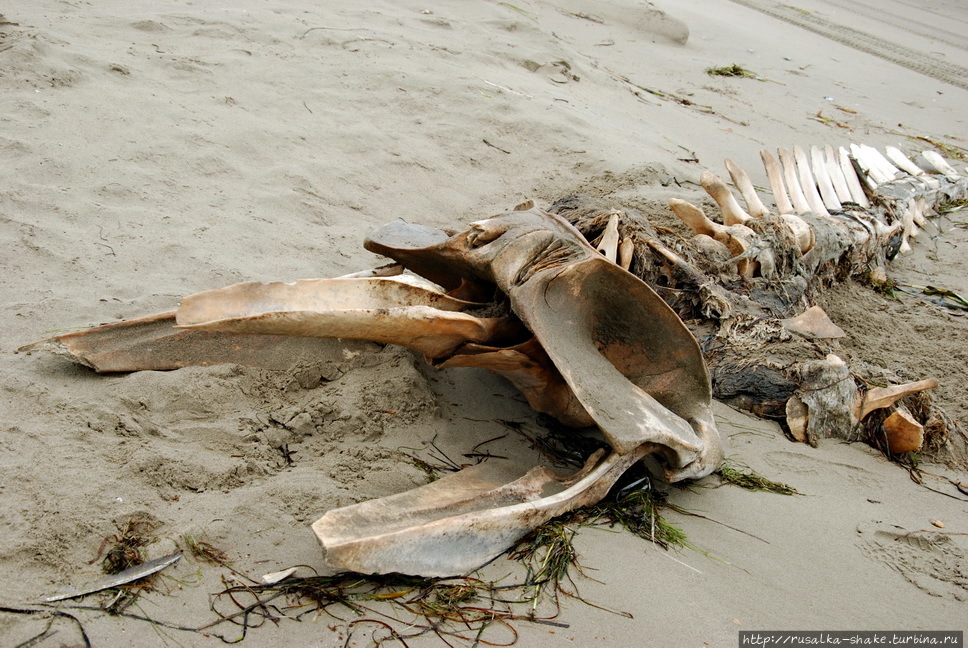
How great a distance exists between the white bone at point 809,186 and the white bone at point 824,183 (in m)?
0.04

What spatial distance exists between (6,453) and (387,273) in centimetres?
139

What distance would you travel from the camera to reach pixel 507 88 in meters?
6.45

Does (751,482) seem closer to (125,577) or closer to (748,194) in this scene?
(125,577)

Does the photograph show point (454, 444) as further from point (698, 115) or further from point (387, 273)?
point (698, 115)

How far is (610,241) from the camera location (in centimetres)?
306

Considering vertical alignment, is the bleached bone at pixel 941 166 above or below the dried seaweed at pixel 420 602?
above

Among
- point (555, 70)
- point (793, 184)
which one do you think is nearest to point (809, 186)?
point (793, 184)

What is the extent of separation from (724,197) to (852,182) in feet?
5.71

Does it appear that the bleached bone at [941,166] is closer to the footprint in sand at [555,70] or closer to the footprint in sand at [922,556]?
the footprint in sand at [555,70]

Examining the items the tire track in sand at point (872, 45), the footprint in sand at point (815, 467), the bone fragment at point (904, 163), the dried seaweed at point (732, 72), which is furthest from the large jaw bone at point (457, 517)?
the tire track in sand at point (872, 45)

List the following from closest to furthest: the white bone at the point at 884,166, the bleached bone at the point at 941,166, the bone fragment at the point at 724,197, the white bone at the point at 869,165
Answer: the bone fragment at the point at 724,197 → the white bone at the point at 869,165 → the white bone at the point at 884,166 → the bleached bone at the point at 941,166

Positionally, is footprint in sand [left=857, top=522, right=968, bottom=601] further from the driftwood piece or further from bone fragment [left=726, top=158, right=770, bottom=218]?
bone fragment [left=726, top=158, right=770, bottom=218]

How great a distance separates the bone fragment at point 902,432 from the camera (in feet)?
10.0

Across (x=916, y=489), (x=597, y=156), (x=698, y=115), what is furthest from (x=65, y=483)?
(x=698, y=115)
